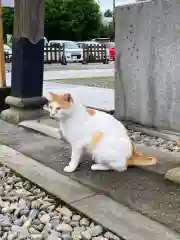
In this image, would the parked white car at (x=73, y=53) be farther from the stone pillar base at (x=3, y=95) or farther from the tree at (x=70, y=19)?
the tree at (x=70, y=19)

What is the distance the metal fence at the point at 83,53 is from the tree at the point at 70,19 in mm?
20386

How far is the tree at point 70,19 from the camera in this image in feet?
138

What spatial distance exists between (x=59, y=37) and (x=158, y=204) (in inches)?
1637

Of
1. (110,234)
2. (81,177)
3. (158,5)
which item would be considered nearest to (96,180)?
(81,177)

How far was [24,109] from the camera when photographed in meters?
5.86

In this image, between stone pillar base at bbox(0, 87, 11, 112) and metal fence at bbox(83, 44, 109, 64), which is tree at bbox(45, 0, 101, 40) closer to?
metal fence at bbox(83, 44, 109, 64)

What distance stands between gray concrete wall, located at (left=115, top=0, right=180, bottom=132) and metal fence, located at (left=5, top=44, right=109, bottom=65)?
1582 cm

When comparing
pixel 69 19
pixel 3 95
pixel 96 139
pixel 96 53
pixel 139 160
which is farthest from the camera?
pixel 69 19

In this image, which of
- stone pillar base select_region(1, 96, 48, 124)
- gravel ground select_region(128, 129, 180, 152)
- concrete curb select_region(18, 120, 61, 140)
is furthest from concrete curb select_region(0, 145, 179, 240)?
stone pillar base select_region(1, 96, 48, 124)

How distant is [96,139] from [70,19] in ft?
133

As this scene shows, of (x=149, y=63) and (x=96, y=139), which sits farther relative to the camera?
(x=149, y=63)

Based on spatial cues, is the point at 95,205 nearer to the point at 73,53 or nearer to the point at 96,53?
the point at 73,53

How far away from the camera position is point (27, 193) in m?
3.22

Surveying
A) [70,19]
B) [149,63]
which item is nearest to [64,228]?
[149,63]
